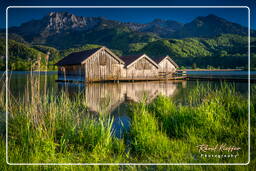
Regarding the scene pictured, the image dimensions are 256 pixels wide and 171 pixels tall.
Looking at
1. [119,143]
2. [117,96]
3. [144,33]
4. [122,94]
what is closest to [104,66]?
[122,94]

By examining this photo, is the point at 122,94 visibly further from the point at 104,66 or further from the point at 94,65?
the point at 104,66

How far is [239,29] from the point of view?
3062 mm

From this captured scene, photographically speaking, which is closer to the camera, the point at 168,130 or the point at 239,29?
the point at 239,29

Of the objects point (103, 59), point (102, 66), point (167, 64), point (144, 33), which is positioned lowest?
point (167, 64)

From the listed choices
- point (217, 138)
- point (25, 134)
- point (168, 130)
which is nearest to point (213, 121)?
point (217, 138)

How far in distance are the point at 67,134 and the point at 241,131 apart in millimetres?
3224

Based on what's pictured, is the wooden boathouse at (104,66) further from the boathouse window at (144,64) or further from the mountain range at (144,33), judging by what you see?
the mountain range at (144,33)

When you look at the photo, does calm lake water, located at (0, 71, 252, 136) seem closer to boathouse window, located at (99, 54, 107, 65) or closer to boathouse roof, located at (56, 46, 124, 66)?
boathouse roof, located at (56, 46, 124, 66)

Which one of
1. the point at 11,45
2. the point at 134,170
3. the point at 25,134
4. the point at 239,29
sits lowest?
the point at 134,170

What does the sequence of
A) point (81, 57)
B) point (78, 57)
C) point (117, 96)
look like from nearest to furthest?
point (117, 96), point (81, 57), point (78, 57)

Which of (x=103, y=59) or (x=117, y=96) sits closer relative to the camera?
(x=117, y=96)

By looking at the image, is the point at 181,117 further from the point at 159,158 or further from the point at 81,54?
the point at 81,54

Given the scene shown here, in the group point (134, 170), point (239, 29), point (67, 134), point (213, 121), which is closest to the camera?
point (134, 170)

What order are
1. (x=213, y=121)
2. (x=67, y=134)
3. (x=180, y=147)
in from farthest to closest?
1. (x=67, y=134)
2. (x=213, y=121)
3. (x=180, y=147)
